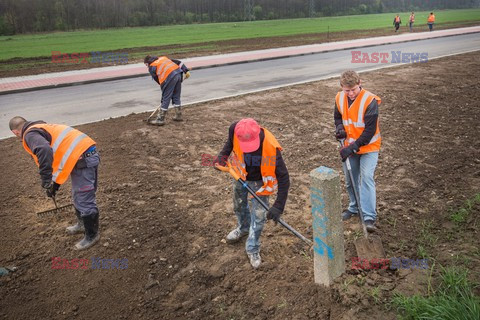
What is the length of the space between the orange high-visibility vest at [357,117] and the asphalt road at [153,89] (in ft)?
23.4

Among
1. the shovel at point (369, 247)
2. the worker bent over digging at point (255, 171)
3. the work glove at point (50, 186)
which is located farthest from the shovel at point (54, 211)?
the shovel at point (369, 247)

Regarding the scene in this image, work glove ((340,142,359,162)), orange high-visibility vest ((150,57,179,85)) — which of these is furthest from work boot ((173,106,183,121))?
work glove ((340,142,359,162))

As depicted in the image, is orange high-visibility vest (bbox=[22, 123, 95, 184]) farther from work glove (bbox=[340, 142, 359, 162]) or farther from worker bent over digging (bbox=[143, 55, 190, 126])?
worker bent over digging (bbox=[143, 55, 190, 126])

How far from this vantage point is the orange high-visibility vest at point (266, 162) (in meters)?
3.63

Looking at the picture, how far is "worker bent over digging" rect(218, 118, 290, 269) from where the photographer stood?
360 centimetres

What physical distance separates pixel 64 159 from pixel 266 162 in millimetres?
2312

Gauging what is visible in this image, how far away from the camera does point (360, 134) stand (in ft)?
15.1

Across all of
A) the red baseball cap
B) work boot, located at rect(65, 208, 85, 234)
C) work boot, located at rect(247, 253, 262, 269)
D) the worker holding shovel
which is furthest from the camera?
work boot, located at rect(65, 208, 85, 234)

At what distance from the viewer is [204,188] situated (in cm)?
604

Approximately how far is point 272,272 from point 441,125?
6.29 metres

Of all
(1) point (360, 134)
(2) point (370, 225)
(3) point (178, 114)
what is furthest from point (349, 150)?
(3) point (178, 114)

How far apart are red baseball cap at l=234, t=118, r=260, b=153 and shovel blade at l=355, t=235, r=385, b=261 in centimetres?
162

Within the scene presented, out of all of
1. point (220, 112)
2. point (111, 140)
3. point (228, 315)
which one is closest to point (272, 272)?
point (228, 315)

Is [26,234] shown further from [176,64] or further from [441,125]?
[441,125]
